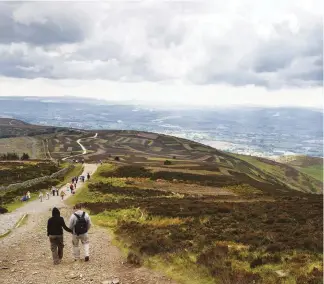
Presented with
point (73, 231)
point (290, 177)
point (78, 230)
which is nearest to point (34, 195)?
point (73, 231)

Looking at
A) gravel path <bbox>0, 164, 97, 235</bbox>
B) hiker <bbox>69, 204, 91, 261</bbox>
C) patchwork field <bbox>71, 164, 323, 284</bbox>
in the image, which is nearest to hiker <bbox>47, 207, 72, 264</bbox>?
hiker <bbox>69, 204, 91, 261</bbox>

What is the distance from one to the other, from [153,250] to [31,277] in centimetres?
567

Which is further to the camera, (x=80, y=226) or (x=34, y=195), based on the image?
(x=34, y=195)

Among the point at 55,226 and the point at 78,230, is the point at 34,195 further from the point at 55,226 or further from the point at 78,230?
the point at 78,230

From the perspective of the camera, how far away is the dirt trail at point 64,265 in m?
14.9

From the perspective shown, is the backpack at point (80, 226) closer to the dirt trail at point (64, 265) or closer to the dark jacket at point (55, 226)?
the dark jacket at point (55, 226)

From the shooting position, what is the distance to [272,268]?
626 inches

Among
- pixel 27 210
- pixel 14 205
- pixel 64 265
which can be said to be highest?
pixel 64 265

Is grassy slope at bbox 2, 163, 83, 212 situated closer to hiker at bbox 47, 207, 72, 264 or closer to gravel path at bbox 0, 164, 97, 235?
gravel path at bbox 0, 164, 97, 235

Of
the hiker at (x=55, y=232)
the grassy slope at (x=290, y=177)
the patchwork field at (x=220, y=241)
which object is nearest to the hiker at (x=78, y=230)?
the hiker at (x=55, y=232)

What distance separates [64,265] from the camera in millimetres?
16625

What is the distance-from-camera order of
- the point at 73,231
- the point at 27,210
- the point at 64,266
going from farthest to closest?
1. the point at 27,210
2. the point at 73,231
3. the point at 64,266

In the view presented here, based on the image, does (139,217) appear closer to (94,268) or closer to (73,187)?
(94,268)

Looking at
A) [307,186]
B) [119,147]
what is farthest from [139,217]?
[119,147]
